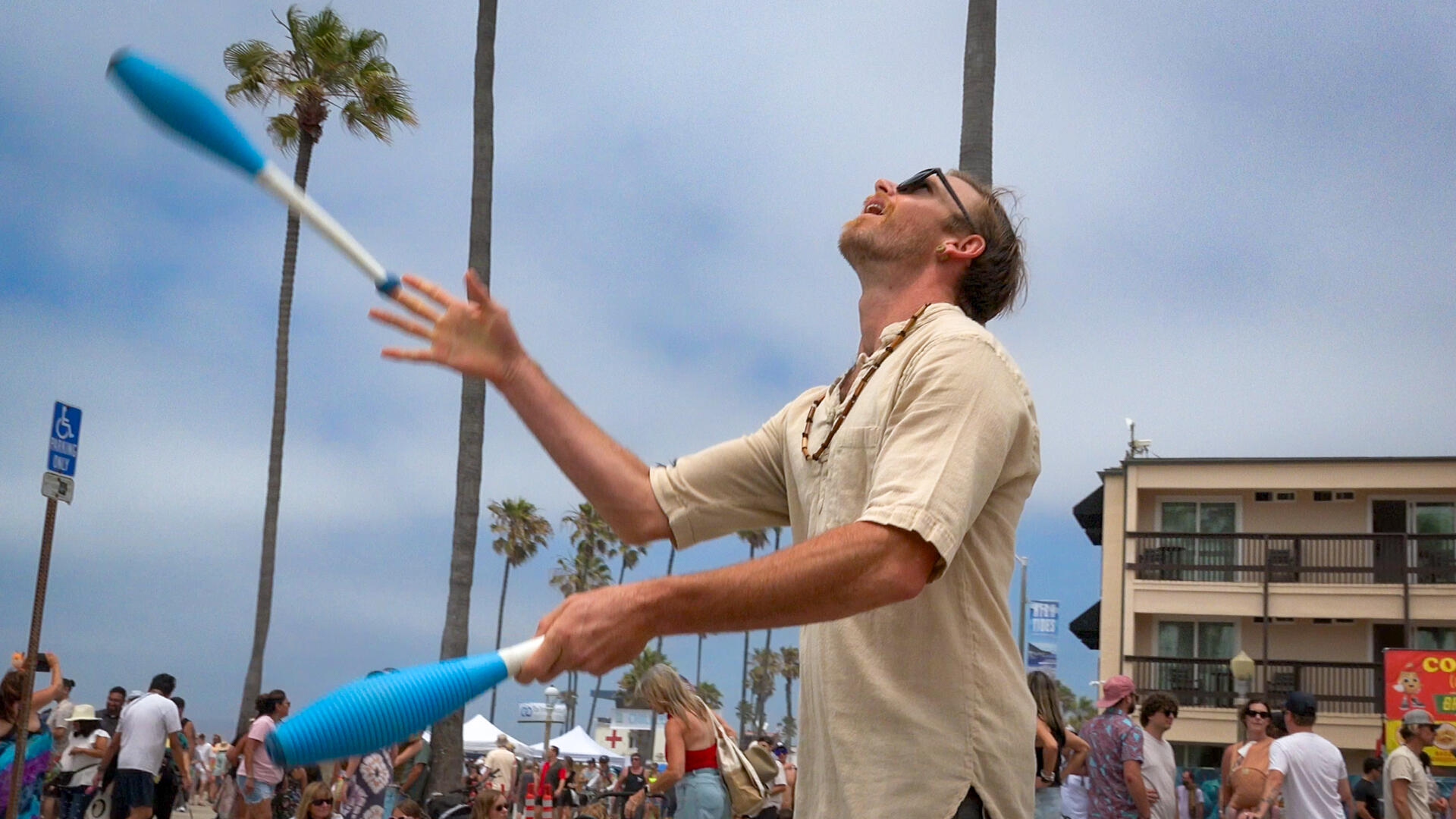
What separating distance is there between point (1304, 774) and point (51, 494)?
8812 millimetres

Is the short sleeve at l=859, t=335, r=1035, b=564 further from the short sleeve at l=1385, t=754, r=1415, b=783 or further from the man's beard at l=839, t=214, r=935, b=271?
the short sleeve at l=1385, t=754, r=1415, b=783

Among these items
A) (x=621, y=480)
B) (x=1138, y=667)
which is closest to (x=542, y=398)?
(x=621, y=480)

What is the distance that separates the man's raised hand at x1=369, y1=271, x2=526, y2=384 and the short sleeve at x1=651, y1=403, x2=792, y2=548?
455mm

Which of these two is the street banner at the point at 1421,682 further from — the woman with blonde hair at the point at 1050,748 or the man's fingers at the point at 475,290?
the man's fingers at the point at 475,290

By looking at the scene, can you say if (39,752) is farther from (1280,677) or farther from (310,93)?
(1280,677)

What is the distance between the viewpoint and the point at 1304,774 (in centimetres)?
1019

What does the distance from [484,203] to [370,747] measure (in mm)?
17301

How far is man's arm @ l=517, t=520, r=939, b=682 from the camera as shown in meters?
2.00

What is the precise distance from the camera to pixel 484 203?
18.6m

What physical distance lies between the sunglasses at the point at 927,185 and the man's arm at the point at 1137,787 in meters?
8.03

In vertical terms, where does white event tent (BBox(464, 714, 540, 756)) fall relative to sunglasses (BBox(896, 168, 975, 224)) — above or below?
below

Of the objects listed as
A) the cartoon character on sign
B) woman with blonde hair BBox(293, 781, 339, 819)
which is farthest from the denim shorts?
the cartoon character on sign

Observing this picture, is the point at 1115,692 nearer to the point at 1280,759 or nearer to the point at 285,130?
the point at 1280,759

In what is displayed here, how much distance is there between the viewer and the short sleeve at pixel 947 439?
221 cm
